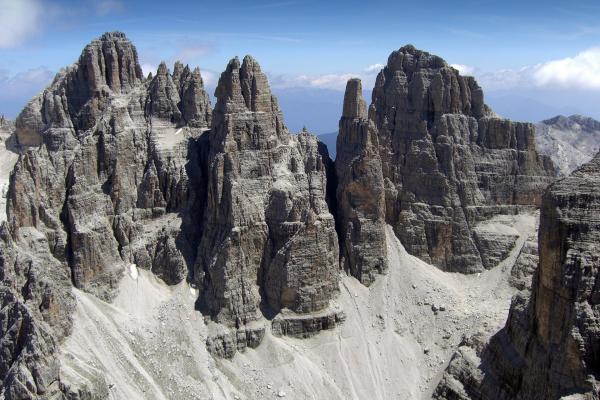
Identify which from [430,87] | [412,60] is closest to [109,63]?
[412,60]

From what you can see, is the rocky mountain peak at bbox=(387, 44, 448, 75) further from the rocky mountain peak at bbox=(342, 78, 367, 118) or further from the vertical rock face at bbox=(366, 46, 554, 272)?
the rocky mountain peak at bbox=(342, 78, 367, 118)

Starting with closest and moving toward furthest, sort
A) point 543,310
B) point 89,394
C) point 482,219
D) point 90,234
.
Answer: point 543,310 < point 89,394 < point 90,234 < point 482,219

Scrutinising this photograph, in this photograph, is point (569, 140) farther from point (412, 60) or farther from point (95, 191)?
point (95, 191)

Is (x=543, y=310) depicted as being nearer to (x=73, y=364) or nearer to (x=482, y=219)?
(x=73, y=364)

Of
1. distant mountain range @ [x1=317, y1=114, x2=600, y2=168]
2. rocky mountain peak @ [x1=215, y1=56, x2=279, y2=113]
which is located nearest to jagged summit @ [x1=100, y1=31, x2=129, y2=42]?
rocky mountain peak @ [x1=215, y1=56, x2=279, y2=113]

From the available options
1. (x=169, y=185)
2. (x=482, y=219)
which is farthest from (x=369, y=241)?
(x=169, y=185)

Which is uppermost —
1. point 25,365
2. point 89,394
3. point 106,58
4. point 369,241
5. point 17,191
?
point 106,58
